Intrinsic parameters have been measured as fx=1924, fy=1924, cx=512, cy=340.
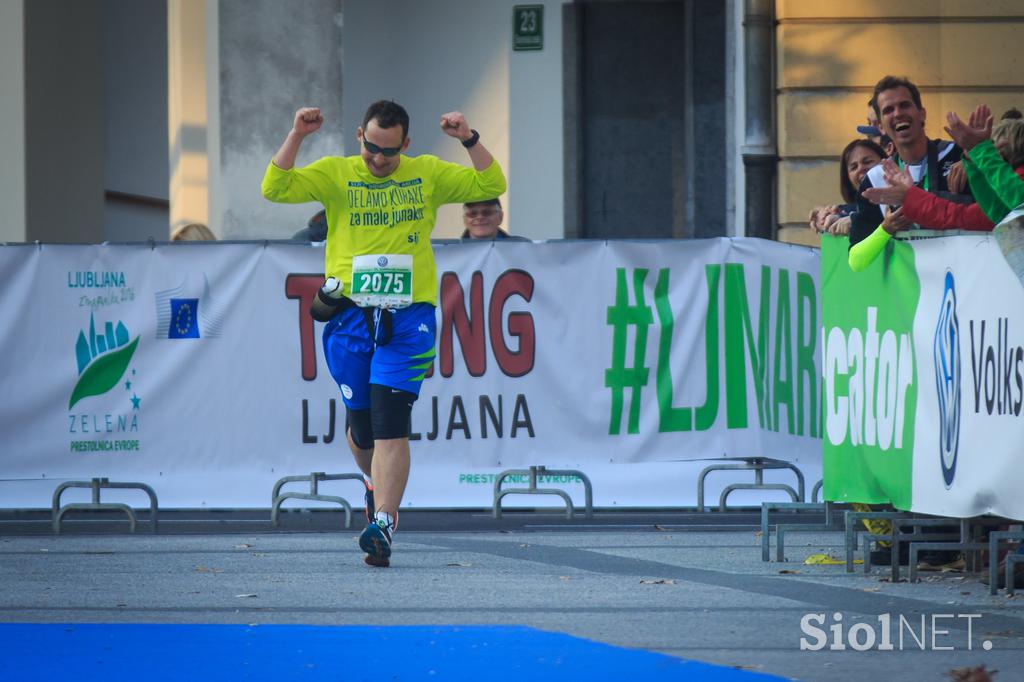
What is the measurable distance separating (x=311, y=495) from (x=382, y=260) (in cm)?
306

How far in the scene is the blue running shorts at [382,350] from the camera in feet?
29.5

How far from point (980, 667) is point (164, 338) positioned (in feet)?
24.2

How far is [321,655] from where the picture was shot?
588 cm

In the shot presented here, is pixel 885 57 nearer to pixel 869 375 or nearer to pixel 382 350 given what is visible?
pixel 869 375

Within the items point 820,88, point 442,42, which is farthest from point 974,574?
point 442,42

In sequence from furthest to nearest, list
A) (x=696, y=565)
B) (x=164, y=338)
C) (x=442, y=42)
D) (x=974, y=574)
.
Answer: (x=442, y=42) → (x=164, y=338) → (x=696, y=565) → (x=974, y=574)

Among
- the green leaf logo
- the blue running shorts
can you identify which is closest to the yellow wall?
the green leaf logo

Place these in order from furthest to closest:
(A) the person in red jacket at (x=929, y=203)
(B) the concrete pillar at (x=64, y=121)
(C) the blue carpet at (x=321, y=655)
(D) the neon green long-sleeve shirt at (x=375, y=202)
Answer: (B) the concrete pillar at (x=64, y=121) → (D) the neon green long-sleeve shirt at (x=375, y=202) → (A) the person in red jacket at (x=929, y=203) → (C) the blue carpet at (x=321, y=655)

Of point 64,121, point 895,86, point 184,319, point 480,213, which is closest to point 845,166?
point 895,86

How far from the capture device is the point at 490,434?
1205 centimetres

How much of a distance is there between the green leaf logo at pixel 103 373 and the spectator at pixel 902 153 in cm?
517

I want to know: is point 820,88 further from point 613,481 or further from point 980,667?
point 980,667

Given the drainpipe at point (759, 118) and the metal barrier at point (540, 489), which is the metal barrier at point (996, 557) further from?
the drainpipe at point (759, 118)

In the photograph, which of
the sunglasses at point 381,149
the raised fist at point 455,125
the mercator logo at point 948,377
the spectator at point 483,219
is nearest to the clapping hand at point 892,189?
the mercator logo at point 948,377
